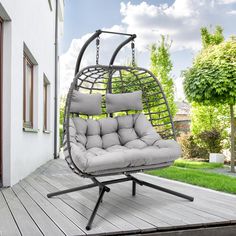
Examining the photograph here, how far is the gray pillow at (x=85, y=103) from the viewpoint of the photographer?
3.21m

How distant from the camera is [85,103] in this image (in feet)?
10.7

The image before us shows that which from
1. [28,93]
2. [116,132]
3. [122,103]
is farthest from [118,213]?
[28,93]

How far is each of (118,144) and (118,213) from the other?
87cm

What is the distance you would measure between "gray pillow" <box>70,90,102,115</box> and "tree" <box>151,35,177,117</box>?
9596 mm

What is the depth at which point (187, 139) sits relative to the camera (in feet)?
36.8

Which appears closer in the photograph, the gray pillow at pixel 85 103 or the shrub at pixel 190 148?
the gray pillow at pixel 85 103

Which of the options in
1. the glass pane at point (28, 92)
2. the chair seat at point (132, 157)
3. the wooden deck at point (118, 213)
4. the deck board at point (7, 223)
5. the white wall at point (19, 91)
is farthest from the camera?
the glass pane at point (28, 92)

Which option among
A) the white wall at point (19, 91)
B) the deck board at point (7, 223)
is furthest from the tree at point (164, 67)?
the deck board at point (7, 223)

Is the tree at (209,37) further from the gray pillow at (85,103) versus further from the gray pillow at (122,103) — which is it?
the gray pillow at (85,103)

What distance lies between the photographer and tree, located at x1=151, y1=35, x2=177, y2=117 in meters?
12.8

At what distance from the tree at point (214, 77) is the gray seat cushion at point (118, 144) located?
4.60 m

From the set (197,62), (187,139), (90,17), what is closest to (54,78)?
(197,62)

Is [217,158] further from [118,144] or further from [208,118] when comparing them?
[118,144]

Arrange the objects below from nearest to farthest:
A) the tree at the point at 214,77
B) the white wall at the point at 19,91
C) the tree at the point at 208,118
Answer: the white wall at the point at 19,91, the tree at the point at 214,77, the tree at the point at 208,118
